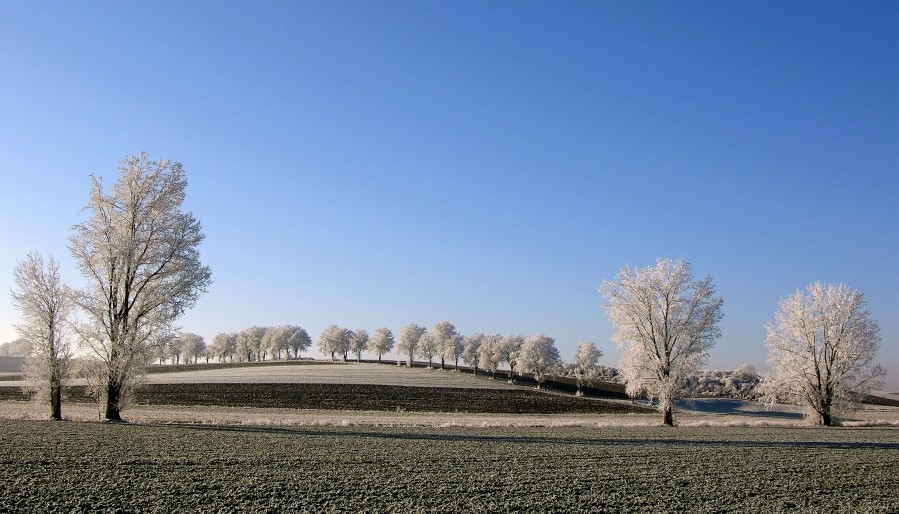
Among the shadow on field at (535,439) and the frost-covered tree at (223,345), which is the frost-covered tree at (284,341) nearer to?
the frost-covered tree at (223,345)

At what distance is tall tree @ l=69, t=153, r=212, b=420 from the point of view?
3048 cm

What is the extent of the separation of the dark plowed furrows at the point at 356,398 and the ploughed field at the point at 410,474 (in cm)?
3492

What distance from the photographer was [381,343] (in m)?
172

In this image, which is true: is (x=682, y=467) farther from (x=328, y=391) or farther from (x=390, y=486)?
(x=328, y=391)

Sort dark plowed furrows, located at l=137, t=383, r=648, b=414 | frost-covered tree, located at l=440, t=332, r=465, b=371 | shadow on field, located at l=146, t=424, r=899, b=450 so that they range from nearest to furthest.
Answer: shadow on field, located at l=146, t=424, r=899, b=450 < dark plowed furrows, located at l=137, t=383, r=648, b=414 < frost-covered tree, located at l=440, t=332, r=465, b=371

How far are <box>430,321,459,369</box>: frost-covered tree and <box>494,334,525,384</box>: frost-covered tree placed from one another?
1271 centimetres

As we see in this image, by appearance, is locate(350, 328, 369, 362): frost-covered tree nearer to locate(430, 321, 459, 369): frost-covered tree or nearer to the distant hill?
locate(430, 321, 459, 369): frost-covered tree

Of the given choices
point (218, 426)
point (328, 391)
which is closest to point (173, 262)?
point (218, 426)

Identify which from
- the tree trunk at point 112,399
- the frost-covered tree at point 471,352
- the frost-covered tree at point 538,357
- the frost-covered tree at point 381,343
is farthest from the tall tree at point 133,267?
the frost-covered tree at point 381,343

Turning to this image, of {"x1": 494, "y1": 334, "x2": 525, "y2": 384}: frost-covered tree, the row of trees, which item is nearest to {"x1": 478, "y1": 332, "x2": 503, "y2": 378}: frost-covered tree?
{"x1": 494, "y1": 334, "x2": 525, "y2": 384}: frost-covered tree

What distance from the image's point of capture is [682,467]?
19188mm

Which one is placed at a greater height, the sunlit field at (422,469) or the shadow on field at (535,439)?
the sunlit field at (422,469)

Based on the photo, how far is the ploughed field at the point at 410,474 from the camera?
13.1 metres

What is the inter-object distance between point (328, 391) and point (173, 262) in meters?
43.4
